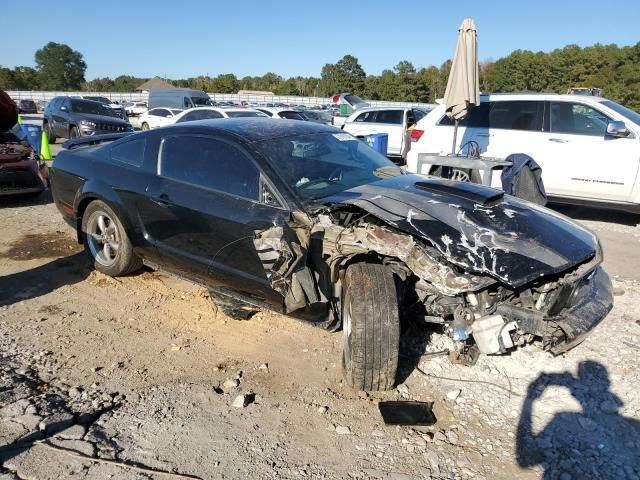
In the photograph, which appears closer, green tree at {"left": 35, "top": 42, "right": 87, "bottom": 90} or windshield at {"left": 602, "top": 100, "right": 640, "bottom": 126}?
windshield at {"left": 602, "top": 100, "right": 640, "bottom": 126}

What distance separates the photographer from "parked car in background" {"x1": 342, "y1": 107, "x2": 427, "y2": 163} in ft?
41.6

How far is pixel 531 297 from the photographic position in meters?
2.89

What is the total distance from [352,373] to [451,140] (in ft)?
19.9

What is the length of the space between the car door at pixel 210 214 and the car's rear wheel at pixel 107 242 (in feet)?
1.61

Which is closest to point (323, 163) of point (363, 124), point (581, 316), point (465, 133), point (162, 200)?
point (162, 200)

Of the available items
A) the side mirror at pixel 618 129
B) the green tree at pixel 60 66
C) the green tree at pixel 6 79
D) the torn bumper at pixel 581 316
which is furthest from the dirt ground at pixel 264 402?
the green tree at pixel 60 66

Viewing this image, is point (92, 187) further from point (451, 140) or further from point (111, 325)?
point (451, 140)

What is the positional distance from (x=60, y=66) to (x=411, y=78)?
212ft

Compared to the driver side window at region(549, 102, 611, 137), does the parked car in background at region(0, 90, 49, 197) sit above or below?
below

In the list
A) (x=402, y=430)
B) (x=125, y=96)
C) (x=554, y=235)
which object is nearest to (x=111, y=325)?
(x=402, y=430)

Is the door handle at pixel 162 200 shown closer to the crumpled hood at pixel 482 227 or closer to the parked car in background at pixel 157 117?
the crumpled hood at pixel 482 227

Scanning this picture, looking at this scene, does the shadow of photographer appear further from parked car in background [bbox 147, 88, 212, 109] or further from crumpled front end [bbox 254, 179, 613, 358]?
parked car in background [bbox 147, 88, 212, 109]

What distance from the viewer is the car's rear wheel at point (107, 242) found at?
14.5 ft

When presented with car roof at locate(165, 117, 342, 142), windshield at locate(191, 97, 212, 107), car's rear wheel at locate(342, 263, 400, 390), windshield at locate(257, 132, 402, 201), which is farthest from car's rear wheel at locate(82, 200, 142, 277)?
windshield at locate(191, 97, 212, 107)
